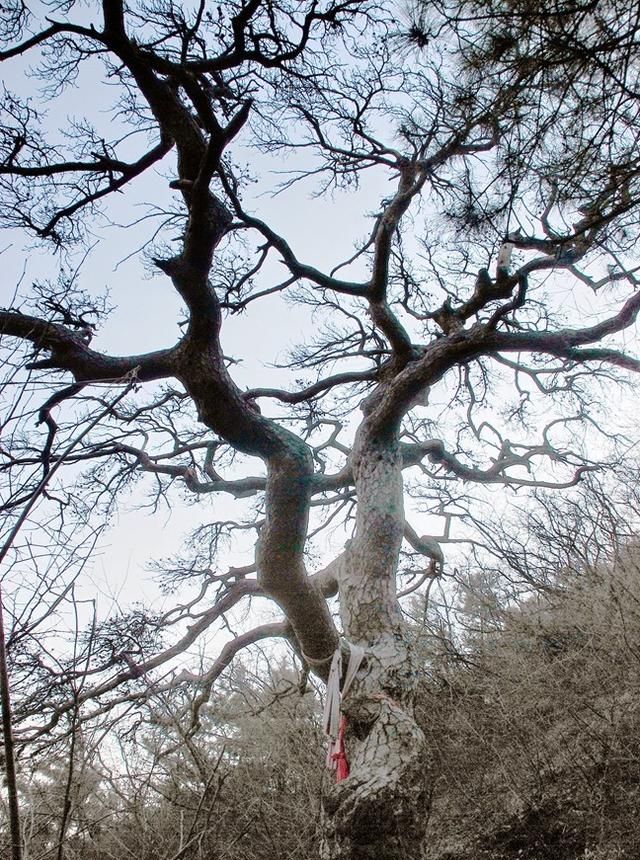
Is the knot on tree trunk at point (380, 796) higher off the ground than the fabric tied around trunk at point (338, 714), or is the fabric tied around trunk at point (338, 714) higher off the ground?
the fabric tied around trunk at point (338, 714)

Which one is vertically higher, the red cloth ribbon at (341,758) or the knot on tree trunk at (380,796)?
the red cloth ribbon at (341,758)

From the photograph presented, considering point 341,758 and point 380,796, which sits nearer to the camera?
point 380,796

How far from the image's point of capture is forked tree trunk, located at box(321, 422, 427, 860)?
2305 millimetres

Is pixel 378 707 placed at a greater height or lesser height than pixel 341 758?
greater

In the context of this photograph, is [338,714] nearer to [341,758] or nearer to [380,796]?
[341,758]

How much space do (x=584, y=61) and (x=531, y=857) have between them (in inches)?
139

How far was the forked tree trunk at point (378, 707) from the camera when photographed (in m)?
2.30

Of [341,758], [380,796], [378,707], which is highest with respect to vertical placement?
[378,707]

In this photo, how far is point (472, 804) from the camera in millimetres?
3416

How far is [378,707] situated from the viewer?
9.07ft

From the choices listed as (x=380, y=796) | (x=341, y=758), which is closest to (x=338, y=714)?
(x=341, y=758)

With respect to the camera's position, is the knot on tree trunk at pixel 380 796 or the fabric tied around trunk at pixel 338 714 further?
the fabric tied around trunk at pixel 338 714

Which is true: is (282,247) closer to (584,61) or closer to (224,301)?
(224,301)

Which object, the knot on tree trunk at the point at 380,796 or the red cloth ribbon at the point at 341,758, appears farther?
the red cloth ribbon at the point at 341,758
